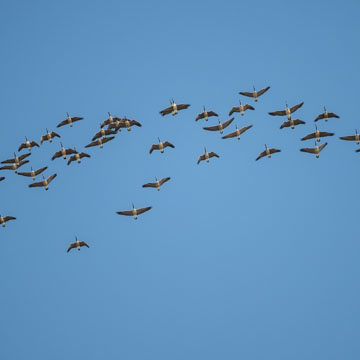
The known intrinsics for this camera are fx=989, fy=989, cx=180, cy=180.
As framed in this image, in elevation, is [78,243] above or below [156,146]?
below

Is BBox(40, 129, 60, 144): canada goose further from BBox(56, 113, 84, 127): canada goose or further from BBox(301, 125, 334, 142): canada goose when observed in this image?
BBox(301, 125, 334, 142): canada goose

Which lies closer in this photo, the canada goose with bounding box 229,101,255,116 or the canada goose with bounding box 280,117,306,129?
the canada goose with bounding box 280,117,306,129

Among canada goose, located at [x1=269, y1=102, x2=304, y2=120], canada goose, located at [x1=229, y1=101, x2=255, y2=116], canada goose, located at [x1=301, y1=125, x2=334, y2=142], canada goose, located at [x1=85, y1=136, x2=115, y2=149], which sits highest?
canada goose, located at [x1=229, y1=101, x2=255, y2=116]

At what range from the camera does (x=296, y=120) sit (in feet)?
297

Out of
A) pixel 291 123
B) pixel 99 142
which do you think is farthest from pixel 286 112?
pixel 99 142

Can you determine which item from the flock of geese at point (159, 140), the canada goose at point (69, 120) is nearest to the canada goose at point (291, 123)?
the flock of geese at point (159, 140)

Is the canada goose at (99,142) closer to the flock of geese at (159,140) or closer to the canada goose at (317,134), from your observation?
the flock of geese at (159,140)

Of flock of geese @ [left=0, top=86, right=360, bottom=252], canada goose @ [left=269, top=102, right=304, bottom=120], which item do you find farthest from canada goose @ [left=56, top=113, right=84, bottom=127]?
canada goose @ [left=269, top=102, right=304, bottom=120]

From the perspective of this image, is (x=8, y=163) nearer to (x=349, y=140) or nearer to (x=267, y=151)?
(x=267, y=151)

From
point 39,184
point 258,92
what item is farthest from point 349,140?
point 39,184

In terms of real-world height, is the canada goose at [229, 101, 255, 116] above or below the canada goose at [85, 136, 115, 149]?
above

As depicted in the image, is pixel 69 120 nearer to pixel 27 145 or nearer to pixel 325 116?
pixel 27 145

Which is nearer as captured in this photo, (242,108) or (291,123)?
(291,123)

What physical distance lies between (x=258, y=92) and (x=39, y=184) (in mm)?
21931
